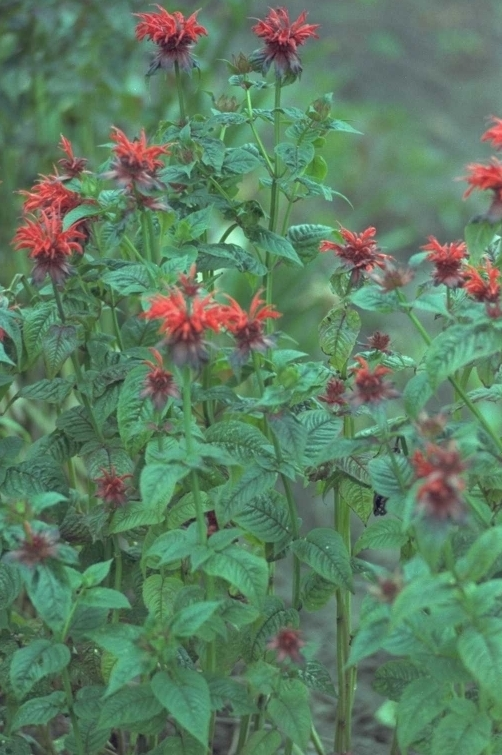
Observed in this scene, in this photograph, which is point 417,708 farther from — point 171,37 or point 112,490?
point 171,37

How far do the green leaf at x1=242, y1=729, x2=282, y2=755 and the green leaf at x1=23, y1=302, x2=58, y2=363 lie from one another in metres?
0.44

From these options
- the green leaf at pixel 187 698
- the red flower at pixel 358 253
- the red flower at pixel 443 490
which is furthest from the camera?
the red flower at pixel 358 253

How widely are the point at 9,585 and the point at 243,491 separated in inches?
10.8

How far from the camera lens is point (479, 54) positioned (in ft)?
14.8

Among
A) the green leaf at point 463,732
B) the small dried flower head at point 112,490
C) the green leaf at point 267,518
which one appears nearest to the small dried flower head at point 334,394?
the green leaf at point 267,518

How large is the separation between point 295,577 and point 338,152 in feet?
7.90

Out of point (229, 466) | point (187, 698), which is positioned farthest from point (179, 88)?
point (187, 698)

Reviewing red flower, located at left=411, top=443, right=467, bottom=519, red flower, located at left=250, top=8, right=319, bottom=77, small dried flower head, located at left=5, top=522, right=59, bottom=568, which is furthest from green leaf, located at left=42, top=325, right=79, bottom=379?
red flower, located at left=411, top=443, right=467, bottom=519

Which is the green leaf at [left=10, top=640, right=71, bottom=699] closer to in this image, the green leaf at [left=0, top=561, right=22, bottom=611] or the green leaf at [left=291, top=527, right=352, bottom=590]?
the green leaf at [left=0, top=561, right=22, bottom=611]

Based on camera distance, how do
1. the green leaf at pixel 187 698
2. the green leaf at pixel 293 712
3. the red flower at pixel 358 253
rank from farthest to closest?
the red flower at pixel 358 253 < the green leaf at pixel 293 712 < the green leaf at pixel 187 698

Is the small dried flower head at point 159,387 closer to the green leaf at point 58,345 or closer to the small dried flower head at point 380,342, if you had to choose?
the green leaf at point 58,345

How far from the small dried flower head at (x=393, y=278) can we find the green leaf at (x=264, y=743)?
0.45m

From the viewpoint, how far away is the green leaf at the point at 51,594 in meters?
0.88

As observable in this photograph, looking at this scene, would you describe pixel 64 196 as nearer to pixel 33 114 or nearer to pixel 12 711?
pixel 12 711
